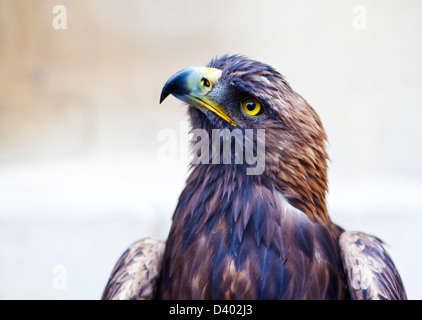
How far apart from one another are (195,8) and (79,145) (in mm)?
1031

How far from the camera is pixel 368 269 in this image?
3.58 feet

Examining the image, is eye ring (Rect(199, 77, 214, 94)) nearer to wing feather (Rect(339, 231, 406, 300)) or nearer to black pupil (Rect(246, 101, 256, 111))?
black pupil (Rect(246, 101, 256, 111))

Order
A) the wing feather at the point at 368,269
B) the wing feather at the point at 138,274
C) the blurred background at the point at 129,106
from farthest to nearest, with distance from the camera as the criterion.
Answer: the blurred background at the point at 129,106 < the wing feather at the point at 138,274 < the wing feather at the point at 368,269

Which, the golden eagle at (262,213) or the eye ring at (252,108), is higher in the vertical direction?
the eye ring at (252,108)

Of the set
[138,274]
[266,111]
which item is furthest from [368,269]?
[138,274]

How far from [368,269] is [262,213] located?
0.97 feet

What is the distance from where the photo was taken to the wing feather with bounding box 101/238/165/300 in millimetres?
1188

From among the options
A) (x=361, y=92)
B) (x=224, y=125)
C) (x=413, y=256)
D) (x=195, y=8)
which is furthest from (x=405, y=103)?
(x=224, y=125)

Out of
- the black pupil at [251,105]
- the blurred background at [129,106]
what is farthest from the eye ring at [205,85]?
the blurred background at [129,106]

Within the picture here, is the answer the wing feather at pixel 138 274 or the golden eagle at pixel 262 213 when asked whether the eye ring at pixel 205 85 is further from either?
the wing feather at pixel 138 274

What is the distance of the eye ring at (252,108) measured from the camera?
3.55 ft

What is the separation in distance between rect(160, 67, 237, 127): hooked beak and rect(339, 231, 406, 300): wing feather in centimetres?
45

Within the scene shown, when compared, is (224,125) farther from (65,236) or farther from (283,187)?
(65,236)

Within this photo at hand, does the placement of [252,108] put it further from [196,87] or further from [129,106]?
[129,106]
